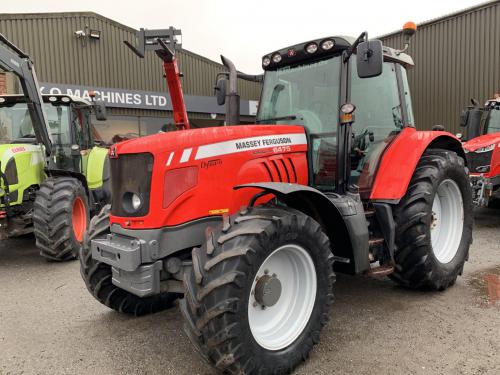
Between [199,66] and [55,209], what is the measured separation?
1354cm

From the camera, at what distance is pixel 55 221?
5.18m

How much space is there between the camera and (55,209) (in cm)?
522

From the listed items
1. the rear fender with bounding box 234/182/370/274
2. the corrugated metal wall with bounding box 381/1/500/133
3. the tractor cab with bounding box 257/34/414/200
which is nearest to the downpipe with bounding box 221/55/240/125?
the tractor cab with bounding box 257/34/414/200

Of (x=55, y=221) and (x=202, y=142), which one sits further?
(x=55, y=221)

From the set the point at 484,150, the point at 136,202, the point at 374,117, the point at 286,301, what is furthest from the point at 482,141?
the point at 136,202

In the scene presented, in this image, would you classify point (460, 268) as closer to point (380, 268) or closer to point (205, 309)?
point (380, 268)

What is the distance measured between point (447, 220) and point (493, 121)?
16.3 ft

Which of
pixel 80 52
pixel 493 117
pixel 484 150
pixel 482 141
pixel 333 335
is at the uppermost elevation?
pixel 80 52

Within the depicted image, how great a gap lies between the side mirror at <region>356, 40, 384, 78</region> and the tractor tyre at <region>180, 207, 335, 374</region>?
3.86 feet

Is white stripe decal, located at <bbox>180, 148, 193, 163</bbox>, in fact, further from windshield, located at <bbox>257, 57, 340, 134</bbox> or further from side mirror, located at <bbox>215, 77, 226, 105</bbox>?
side mirror, located at <bbox>215, 77, 226, 105</bbox>

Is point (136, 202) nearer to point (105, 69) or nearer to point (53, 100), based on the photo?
point (53, 100)

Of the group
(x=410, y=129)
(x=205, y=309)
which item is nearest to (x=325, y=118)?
(x=410, y=129)

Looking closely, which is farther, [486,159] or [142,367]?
[486,159]

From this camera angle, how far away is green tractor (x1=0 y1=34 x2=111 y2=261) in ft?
17.1
